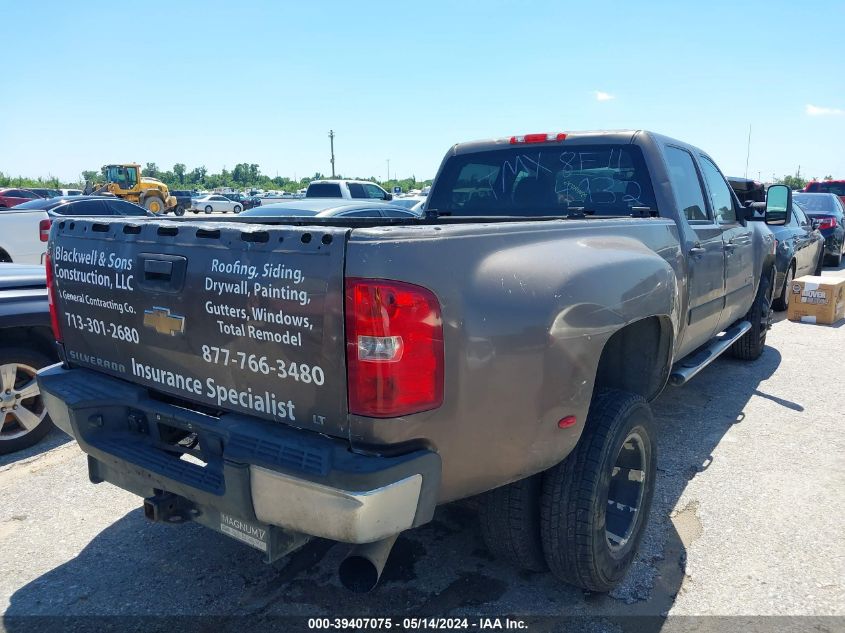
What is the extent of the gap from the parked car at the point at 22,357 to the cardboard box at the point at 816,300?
874 centimetres

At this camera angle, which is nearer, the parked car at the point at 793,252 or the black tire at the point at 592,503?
the black tire at the point at 592,503

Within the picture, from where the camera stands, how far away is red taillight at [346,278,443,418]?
1870 mm

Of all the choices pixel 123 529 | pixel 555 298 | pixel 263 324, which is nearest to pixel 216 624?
pixel 123 529

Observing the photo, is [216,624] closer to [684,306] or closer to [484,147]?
[684,306]

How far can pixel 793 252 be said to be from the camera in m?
8.25

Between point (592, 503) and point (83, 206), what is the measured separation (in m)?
13.6

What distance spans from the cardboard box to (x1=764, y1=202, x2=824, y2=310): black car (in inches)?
7.1

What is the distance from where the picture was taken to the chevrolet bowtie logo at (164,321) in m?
2.32

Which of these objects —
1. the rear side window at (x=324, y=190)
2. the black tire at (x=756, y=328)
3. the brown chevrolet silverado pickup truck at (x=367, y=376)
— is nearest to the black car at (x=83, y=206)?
the rear side window at (x=324, y=190)

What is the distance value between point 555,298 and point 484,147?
2381 mm

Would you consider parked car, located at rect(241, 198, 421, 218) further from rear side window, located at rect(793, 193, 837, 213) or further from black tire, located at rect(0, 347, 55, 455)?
rear side window, located at rect(793, 193, 837, 213)

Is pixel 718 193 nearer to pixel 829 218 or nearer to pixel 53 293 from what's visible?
pixel 53 293

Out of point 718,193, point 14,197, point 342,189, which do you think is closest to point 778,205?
point 718,193

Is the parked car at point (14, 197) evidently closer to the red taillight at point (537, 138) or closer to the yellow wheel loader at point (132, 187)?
the yellow wheel loader at point (132, 187)
